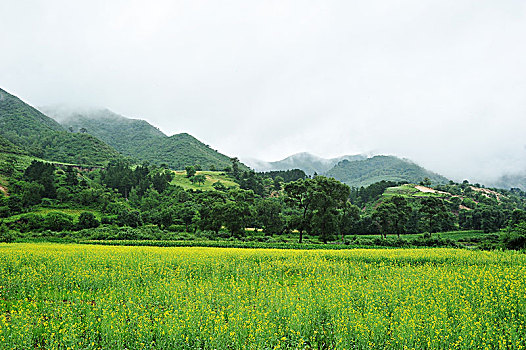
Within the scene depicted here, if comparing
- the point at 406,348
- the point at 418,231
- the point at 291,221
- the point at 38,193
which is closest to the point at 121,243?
the point at 291,221

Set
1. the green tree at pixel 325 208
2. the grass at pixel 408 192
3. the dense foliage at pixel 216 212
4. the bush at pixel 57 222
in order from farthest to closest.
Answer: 1. the grass at pixel 408 192
2. the bush at pixel 57 222
3. the dense foliage at pixel 216 212
4. the green tree at pixel 325 208

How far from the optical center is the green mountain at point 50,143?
131750 mm

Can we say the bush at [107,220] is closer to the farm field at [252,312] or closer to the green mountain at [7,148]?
the farm field at [252,312]

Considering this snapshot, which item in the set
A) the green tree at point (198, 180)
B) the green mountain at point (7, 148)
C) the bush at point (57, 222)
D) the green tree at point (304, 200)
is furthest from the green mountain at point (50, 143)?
the green tree at point (304, 200)

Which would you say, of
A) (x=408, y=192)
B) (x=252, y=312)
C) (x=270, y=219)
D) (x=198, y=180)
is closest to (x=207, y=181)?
(x=198, y=180)

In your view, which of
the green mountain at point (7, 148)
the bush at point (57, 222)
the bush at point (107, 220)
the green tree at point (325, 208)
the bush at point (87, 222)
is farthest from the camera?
the green mountain at point (7, 148)

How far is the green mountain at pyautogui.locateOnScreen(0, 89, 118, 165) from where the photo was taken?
13175 cm

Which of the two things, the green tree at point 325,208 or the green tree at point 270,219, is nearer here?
the green tree at point 325,208

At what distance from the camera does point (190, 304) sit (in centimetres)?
932

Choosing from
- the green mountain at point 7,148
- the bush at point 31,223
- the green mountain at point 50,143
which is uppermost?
the green mountain at point 50,143

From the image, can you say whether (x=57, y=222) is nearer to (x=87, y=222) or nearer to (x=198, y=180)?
(x=87, y=222)

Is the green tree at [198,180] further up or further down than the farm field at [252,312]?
further up

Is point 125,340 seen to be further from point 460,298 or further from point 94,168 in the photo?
point 94,168

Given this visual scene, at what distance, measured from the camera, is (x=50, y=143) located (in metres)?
149
